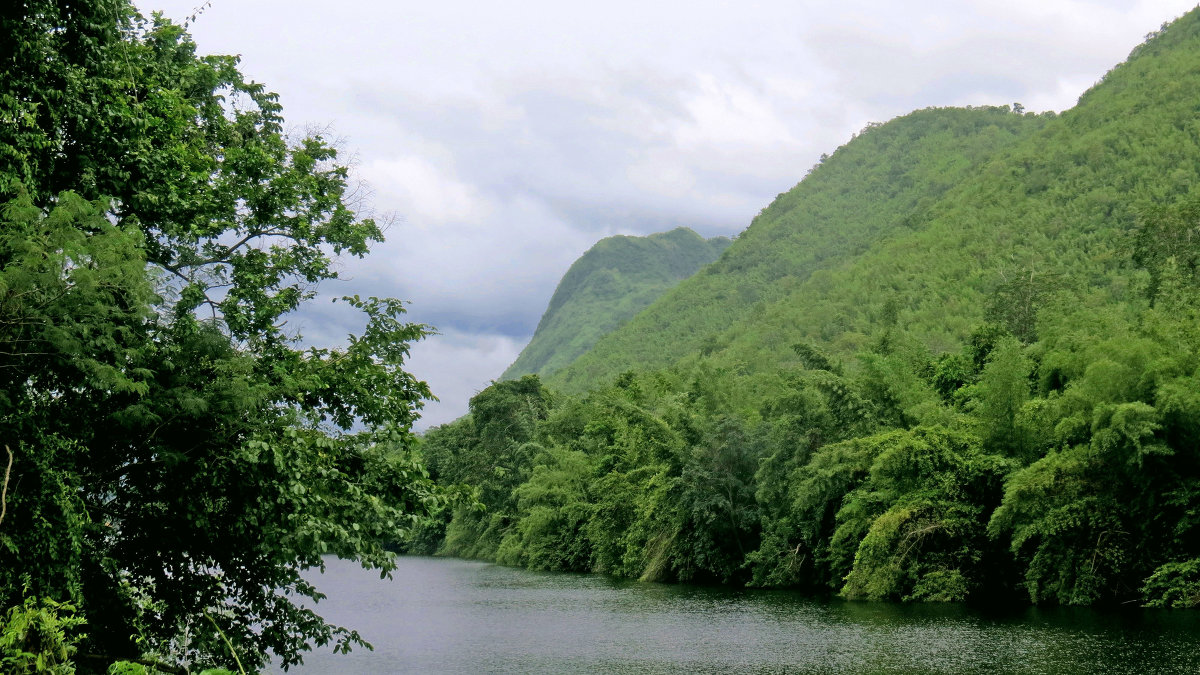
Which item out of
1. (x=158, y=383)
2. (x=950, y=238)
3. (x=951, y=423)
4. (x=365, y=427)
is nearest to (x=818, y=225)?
(x=950, y=238)

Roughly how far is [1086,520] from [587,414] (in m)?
39.3

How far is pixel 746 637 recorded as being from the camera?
23625mm

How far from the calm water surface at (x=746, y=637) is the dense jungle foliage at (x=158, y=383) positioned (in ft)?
31.4

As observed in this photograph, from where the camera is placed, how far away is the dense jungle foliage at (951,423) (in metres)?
25.7

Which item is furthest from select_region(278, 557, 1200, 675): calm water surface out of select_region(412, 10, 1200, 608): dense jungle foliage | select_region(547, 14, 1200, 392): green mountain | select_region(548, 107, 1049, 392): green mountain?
select_region(548, 107, 1049, 392): green mountain

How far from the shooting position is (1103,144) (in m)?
73.6

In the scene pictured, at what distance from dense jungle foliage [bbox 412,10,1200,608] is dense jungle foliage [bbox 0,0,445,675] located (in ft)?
7.59

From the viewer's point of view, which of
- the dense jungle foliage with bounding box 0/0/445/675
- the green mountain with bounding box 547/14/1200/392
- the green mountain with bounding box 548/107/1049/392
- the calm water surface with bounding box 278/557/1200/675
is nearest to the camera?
the dense jungle foliage with bounding box 0/0/445/675

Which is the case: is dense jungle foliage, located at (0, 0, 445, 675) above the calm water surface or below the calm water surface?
above

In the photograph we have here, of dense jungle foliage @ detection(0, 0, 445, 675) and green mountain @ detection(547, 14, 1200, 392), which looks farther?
green mountain @ detection(547, 14, 1200, 392)

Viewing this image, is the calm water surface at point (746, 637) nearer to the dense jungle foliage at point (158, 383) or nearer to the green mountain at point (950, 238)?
the dense jungle foliage at point (158, 383)

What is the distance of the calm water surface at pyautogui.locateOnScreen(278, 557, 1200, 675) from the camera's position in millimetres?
18750

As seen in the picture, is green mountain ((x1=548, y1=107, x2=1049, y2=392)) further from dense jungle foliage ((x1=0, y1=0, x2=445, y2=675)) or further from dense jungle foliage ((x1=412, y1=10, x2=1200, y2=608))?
dense jungle foliage ((x1=0, y1=0, x2=445, y2=675))

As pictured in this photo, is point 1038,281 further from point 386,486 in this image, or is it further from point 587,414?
point 386,486
